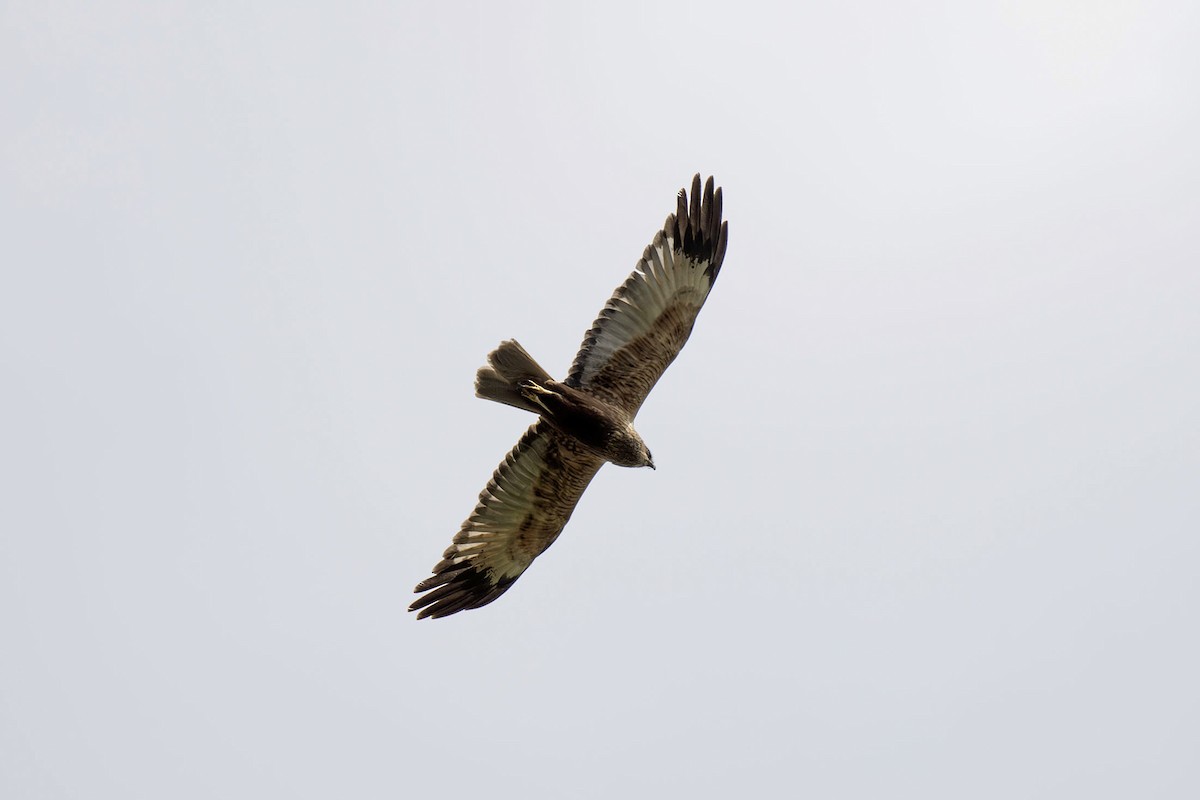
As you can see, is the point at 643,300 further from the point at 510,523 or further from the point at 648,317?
the point at 510,523

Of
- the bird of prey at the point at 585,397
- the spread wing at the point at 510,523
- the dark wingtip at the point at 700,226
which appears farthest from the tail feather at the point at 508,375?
the dark wingtip at the point at 700,226

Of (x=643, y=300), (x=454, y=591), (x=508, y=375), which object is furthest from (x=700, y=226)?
(x=454, y=591)

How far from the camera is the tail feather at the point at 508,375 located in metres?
14.0

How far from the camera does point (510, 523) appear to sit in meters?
15.0

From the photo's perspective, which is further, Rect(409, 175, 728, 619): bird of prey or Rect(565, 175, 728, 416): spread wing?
Rect(565, 175, 728, 416): spread wing

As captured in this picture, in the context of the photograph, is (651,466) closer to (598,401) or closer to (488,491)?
(598,401)

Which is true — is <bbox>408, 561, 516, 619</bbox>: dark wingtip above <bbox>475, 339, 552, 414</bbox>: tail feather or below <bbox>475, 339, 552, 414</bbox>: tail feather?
below

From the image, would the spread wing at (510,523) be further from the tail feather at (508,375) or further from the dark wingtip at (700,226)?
the dark wingtip at (700,226)

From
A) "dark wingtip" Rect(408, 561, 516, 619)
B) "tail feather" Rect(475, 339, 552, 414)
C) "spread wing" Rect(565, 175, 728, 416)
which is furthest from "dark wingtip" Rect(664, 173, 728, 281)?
"dark wingtip" Rect(408, 561, 516, 619)

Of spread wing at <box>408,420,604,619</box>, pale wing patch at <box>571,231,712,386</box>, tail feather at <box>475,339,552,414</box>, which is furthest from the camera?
spread wing at <box>408,420,604,619</box>

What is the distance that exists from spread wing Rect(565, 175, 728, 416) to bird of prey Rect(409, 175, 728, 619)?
0.04 ft

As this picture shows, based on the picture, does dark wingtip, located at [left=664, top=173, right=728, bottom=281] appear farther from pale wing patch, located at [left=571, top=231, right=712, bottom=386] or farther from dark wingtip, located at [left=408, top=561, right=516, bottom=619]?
dark wingtip, located at [left=408, top=561, right=516, bottom=619]

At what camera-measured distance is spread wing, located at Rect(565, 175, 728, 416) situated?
14375 millimetres

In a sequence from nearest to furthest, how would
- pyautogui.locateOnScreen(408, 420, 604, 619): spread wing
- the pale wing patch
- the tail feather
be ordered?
the tail feather → the pale wing patch → pyautogui.locateOnScreen(408, 420, 604, 619): spread wing
